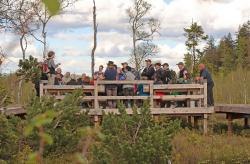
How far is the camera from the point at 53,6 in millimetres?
1181

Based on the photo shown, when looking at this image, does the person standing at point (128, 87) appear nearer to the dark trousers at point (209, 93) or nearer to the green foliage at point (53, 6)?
the dark trousers at point (209, 93)

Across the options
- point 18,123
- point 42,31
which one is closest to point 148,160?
point 18,123

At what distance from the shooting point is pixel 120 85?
16.7 m

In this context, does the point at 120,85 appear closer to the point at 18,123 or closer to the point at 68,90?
the point at 68,90

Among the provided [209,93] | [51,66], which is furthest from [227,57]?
[51,66]

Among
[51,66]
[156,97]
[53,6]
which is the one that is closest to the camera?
[53,6]

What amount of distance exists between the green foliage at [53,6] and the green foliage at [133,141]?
944 cm

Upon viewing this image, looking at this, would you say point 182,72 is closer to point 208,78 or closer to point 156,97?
point 208,78

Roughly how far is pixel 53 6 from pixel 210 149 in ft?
42.8

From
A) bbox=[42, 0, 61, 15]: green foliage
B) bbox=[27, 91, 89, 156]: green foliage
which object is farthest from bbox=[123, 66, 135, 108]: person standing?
bbox=[42, 0, 61, 15]: green foliage

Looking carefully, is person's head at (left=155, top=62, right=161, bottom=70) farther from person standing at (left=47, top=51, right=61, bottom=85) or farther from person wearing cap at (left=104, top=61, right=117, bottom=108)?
person standing at (left=47, top=51, right=61, bottom=85)

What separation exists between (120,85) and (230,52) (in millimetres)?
59184

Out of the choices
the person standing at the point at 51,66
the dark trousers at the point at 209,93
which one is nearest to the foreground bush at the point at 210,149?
the dark trousers at the point at 209,93

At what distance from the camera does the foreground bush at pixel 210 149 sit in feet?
42.7
